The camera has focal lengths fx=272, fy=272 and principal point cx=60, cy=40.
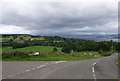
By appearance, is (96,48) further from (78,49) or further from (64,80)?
(64,80)

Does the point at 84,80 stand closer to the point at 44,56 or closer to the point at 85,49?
the point at 44,56

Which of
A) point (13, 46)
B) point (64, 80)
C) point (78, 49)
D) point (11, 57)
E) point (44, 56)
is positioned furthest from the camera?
point (78, 49)

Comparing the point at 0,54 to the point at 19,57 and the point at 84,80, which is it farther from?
the point at 84,80

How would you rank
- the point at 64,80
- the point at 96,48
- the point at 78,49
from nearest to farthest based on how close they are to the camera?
the point at 64,80
the point at 78,49
the point at 96,48

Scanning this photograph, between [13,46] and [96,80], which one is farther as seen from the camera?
[13,46]

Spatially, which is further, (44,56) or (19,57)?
(44,56)

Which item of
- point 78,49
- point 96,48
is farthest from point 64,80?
point 96,48

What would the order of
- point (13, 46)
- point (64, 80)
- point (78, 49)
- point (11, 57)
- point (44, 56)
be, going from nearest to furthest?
point (64, 80), point (11, 57), point (44, 56), point (13, 46), point (78, 49)

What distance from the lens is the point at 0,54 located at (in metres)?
54.1

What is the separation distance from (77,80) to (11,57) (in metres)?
37.1

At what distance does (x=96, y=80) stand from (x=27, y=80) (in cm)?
394

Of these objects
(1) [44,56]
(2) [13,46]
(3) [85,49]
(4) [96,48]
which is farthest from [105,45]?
(1) [44,56]

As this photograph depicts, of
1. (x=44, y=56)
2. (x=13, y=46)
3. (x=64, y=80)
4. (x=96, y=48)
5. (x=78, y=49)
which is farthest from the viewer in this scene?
(x=96, y=48)

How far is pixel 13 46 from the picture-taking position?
82.3 metres
